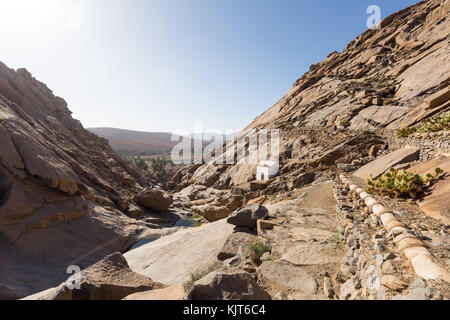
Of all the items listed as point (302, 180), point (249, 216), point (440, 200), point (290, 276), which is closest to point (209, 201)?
point (302, 180)

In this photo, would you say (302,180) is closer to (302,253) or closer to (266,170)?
(266,170)

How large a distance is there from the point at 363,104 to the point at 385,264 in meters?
21.2

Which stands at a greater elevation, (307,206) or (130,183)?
(130,183)

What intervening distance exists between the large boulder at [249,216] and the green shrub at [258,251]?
1777 mm

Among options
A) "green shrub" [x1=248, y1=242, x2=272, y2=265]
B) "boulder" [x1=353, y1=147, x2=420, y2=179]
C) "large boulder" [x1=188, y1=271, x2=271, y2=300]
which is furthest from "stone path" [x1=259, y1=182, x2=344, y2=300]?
"boulder" [x1=353, y1=147, x2=420, y2=179]

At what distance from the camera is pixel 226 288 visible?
2.66 metres

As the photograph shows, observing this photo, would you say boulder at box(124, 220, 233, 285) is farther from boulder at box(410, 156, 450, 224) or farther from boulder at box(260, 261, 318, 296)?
boulder at box(410, 156, 450, 224)

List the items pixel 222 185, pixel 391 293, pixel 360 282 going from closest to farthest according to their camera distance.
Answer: pixel 391 293 → pixel 360 282 → pixel 222 185

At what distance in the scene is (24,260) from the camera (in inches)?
406

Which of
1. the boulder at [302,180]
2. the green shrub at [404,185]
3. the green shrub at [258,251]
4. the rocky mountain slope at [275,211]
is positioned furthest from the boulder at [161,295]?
the boulder at [302,180]

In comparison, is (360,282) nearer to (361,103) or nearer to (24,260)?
(24,260)

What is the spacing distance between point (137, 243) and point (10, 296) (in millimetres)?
7505

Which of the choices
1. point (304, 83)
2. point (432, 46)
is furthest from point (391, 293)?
point (304, 83)

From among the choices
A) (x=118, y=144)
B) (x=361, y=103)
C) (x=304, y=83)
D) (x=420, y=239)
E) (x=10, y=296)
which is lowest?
(x=10, y=296)
